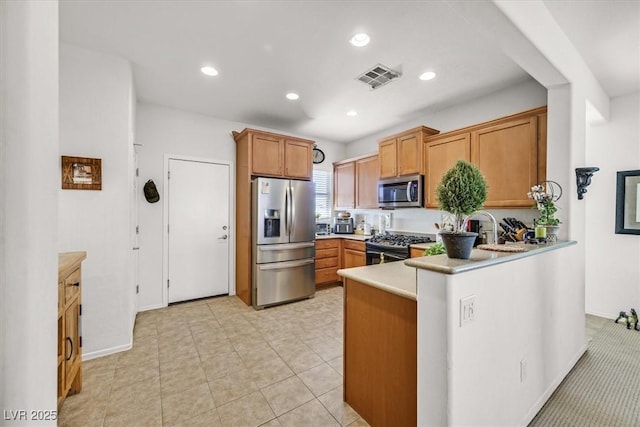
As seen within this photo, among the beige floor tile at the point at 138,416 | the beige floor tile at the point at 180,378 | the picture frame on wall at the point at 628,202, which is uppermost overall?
the picture frame on wall at the point at 628,202

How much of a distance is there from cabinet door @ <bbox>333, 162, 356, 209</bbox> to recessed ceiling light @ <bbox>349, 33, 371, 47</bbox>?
2.73m

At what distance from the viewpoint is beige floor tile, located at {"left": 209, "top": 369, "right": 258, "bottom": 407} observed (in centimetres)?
189

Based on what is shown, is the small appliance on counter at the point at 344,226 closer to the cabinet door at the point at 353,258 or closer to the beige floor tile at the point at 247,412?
the cabinet door at the point at 353,258

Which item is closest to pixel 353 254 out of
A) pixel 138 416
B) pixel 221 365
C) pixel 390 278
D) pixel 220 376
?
pixel 221 365

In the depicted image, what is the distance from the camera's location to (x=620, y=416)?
1699mm

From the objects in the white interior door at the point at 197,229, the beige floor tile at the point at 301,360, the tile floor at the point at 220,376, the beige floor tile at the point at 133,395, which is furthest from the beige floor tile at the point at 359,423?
the white interior door at the point at 197,229

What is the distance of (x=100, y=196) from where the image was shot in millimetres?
2447

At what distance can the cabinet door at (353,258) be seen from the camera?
14.1ft

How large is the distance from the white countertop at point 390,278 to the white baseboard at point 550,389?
1059 mm

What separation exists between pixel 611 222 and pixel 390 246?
2542 millimetres

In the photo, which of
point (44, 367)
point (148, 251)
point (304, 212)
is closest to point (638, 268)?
point (304, 212)

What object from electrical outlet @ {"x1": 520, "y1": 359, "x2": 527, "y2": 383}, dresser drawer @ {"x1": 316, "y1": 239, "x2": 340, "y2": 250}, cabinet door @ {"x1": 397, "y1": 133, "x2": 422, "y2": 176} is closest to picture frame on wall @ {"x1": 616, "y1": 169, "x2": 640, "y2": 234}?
cabinet door @ {"x1": 397, "y1": 133, "x2": 422, "y2": 176}

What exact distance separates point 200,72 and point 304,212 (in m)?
2.12

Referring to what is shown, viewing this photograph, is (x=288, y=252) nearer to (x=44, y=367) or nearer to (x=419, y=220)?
(x=419, y=220)
